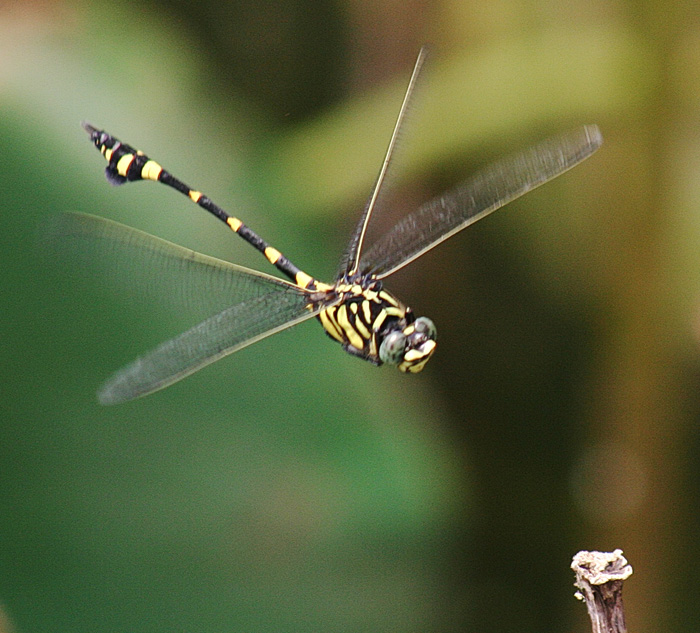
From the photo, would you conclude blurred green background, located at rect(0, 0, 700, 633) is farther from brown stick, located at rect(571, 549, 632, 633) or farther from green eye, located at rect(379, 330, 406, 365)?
brown stick, located at rect(571, 549, 632, 633)

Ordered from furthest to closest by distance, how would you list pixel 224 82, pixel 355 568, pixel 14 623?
pixel 224 82 < pixel 355 568 < pixel 14 623

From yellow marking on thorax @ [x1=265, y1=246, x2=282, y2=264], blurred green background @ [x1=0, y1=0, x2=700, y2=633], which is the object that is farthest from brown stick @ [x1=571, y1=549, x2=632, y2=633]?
yellow marking on thorax @ [x1=265, y1=246, x2=282, y2=264]

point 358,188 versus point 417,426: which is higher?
point 358,188

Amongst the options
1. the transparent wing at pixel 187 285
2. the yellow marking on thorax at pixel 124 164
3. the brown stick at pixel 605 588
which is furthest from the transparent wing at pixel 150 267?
the brown stick at pixel 605 588

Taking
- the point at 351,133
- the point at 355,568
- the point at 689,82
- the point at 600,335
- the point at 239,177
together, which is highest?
the point at 351,133

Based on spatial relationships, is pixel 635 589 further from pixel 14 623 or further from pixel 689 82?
pixel 14 623

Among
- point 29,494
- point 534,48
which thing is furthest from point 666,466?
point 29,494
